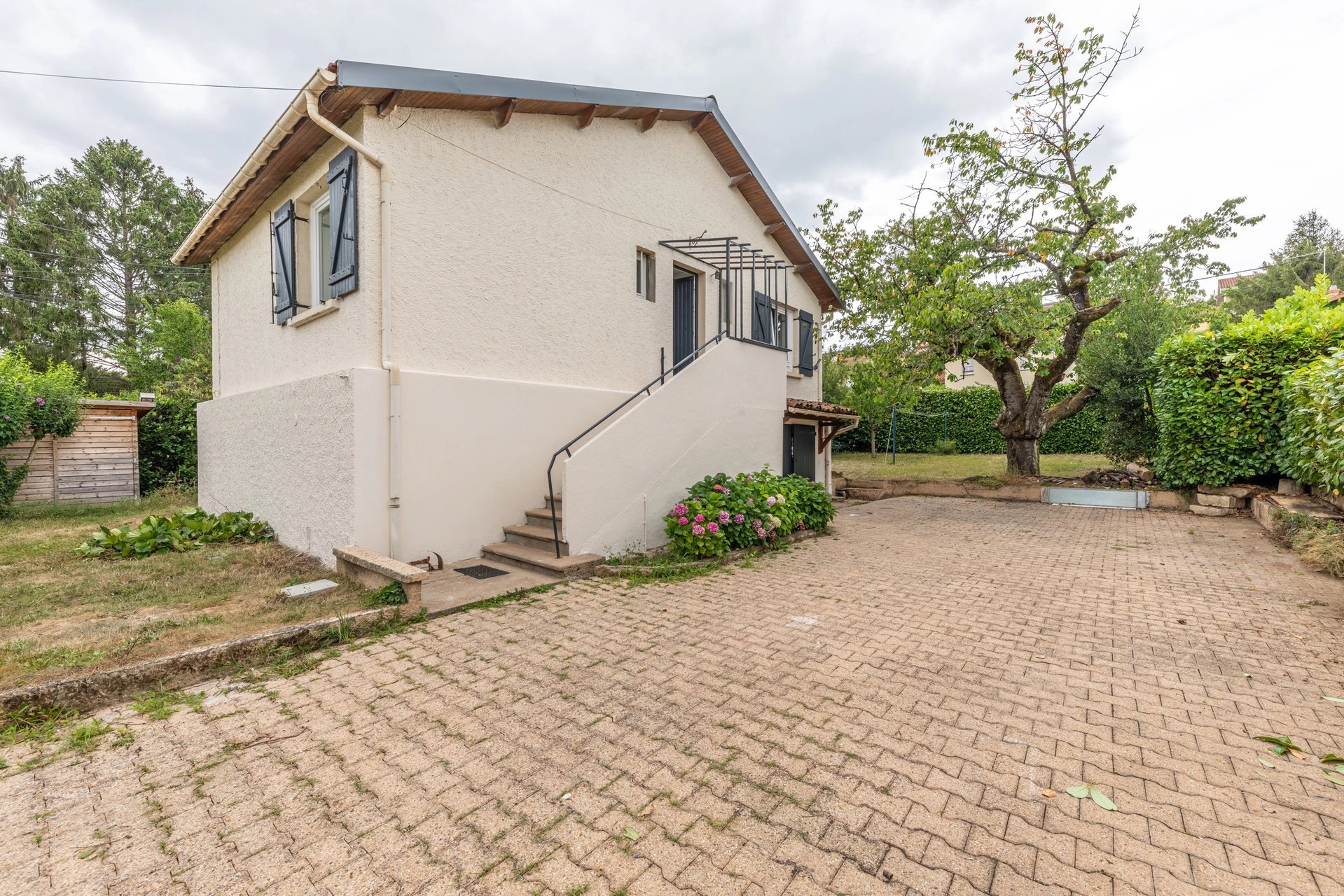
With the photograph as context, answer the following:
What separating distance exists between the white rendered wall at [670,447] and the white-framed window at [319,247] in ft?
11.5

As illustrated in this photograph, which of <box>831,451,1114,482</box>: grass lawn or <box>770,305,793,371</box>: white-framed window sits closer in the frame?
<box>770,305,793,371</box>: white-framed window

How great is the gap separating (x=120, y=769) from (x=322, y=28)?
993 centimetres

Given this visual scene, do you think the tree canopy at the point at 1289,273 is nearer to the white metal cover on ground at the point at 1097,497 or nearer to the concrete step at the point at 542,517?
the white metal cover on ground at the point at 1097,497

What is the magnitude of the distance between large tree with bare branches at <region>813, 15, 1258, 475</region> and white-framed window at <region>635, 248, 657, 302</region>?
4582 mm

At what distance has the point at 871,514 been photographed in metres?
9.77

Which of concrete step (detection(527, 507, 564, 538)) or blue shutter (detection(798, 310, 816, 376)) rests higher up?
blue shutter (detection(798, 310, 816, 376))

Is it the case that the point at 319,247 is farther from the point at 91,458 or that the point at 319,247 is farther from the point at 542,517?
the point at 91,458

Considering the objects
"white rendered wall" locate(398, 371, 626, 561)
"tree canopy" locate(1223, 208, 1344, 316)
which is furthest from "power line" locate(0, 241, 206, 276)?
"tree canopy" locate(1223, 208, 1344, 316)

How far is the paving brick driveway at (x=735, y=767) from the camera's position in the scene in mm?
1797

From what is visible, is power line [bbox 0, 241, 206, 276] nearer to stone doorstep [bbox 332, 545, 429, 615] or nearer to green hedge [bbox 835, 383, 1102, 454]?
stone doorstep [bbox 332, 545, 429, 615]

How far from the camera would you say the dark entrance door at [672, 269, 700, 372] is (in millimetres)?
8930

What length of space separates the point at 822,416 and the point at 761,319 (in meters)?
2.16

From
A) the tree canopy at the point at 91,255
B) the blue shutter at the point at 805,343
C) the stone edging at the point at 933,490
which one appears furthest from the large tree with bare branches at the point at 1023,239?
the tree canopy at the point at 91,255

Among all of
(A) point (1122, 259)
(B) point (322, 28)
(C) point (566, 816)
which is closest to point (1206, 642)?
(C) point (566, 816)
